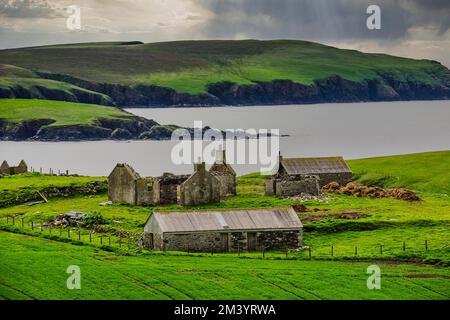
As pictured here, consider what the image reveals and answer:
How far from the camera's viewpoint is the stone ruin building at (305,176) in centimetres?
9938

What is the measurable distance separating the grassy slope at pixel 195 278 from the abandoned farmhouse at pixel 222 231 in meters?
4.02

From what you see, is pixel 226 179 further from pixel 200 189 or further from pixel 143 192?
pixel 143 192

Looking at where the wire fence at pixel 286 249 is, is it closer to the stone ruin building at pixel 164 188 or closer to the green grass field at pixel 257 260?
the green grass field at pixel 257 260

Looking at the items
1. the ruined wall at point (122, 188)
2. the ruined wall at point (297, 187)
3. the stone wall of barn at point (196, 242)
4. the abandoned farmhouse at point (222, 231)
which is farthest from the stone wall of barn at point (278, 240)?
the ruined wall at point (297, 187)

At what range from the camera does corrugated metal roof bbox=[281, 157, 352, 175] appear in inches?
4227

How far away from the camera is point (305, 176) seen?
100375mm

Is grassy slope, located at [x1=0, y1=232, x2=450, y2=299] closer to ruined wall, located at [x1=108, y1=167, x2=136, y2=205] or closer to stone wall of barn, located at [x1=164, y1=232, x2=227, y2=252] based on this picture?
stone wall of barn, located at [x1=164, y1=232, x2=227, y2=252]

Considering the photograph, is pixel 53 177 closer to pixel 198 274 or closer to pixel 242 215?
pixel 242 215

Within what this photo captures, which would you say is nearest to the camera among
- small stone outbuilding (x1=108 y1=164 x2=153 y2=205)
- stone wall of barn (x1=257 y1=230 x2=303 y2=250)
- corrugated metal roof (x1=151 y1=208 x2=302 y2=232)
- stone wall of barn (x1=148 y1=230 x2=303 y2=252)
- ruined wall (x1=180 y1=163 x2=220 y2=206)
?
stone wall of barn (x1=148 y1=230 x2=303 y2=252)

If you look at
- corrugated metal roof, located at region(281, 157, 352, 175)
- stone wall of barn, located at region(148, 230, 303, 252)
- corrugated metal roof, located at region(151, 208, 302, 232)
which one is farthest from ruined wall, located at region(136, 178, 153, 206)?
stone wall of barn, located at region(148, 230, 303, 252)

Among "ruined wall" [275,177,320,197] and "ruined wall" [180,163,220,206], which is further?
"ruined wall" [275,177,320,197]

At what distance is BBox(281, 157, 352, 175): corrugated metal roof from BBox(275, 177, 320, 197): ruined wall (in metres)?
6.43

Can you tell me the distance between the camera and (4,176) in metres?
112
